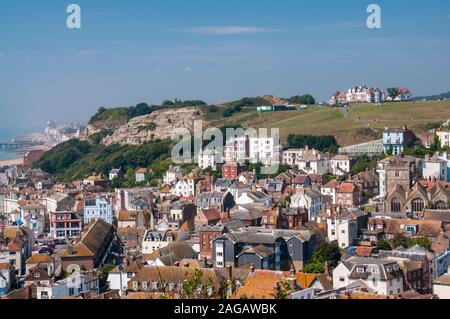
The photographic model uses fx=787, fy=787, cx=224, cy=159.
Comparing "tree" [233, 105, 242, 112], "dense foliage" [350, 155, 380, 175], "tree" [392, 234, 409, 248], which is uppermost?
"tree" [233, 105, 242, 112]

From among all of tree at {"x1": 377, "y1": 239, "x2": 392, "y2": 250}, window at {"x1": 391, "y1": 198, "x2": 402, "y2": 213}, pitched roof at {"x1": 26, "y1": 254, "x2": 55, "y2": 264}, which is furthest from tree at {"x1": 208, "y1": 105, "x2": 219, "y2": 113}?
tree at {"x1": 377, "y1": 239, "x2": 392, "y2": 250}

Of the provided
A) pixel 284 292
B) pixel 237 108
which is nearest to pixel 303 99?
pixel 237 108

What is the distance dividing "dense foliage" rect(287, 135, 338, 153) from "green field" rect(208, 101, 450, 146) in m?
0.64

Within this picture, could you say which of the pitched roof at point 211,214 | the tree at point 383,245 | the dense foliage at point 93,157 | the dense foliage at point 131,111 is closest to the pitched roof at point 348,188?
the pitched roof at point 211,214

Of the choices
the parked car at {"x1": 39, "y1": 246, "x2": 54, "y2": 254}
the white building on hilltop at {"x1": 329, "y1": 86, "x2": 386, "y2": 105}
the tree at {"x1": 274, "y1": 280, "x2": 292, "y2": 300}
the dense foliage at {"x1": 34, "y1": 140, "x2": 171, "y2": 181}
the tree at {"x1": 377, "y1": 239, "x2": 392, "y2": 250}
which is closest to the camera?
the tree at {"x1": 274, "y1": 280, "x2": 292, "y2": 300}

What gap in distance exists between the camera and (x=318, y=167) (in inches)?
1206

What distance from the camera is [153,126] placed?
171 ft

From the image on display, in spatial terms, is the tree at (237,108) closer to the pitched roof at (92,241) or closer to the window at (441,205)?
the pitched roof at (92,241)

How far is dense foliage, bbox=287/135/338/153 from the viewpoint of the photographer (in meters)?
34.5

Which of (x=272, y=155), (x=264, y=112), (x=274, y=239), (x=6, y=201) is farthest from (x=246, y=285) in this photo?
(x=264, y=112)

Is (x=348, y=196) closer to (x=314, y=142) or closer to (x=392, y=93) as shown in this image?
Result: (x=314, y=142)

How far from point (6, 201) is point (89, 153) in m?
16.7

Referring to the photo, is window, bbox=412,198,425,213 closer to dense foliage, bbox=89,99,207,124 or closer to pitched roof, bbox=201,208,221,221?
pitched roof, bbox=201,208,221,221
